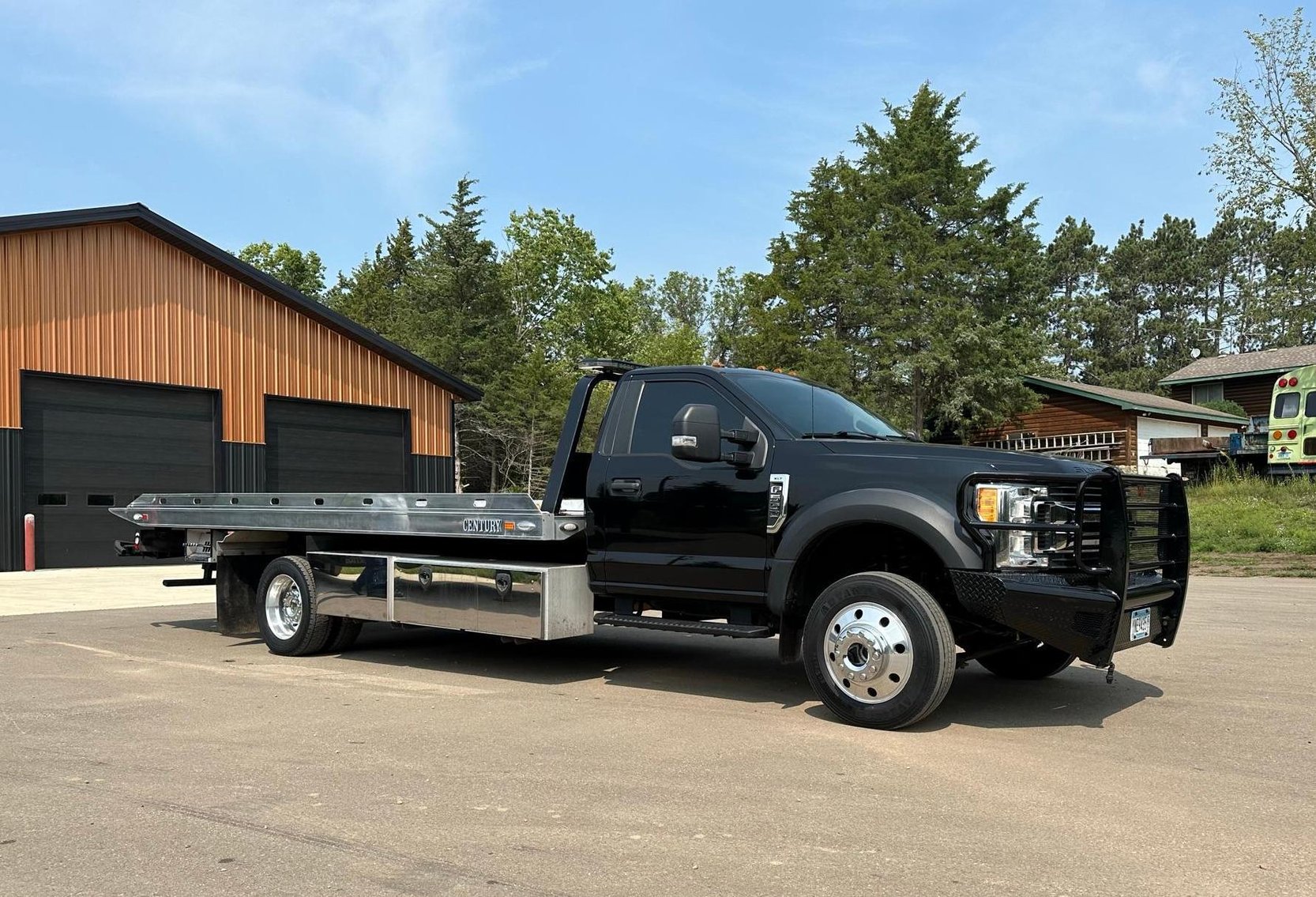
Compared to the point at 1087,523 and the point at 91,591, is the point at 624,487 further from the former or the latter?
the point at 91,591

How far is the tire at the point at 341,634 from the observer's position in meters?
8.98

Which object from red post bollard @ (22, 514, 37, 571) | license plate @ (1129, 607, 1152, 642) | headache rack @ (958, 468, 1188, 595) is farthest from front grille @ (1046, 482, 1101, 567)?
red post bollard @ (22, 514, 37, 571)

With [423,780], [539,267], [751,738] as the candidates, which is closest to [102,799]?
[423,780]

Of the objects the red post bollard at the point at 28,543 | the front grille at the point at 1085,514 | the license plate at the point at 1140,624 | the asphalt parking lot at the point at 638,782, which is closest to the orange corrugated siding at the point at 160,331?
the red post bollard at the point at 28,543

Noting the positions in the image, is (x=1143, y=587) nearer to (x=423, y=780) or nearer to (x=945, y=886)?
(x=945, y=886)

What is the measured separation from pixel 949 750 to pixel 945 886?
6.62 feet

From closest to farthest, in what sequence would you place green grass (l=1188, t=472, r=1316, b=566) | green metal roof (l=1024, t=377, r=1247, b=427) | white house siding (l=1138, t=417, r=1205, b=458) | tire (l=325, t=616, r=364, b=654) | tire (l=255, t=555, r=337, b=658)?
tire (l=255, t=555, r=337, b=658) → tire (l=325, t=616, r=364, b=654) → green grass (l=1188, t=472, r=1316, b=566) → green metal roof (l=1024, t=377, r=1247, b=427) → white house siding (l=1138, t=417, r=1205, b=458)

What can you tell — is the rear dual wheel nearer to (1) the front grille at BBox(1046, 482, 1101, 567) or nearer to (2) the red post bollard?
(1) the front grille at BBox(1046, 482, 1101, 567)

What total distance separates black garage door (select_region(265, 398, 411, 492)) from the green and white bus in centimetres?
2134

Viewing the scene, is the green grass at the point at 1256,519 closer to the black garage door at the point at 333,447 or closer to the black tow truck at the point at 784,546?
the black tow truck at the point at 784,546

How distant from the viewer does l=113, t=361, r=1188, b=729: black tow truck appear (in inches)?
231

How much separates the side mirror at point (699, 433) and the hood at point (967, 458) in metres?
0.67

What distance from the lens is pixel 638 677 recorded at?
7.93m

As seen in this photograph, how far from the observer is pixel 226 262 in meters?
22.9
